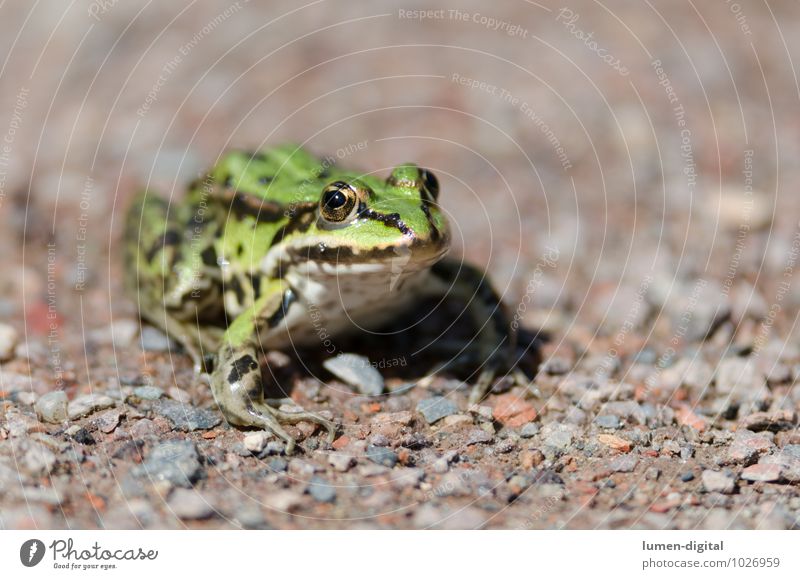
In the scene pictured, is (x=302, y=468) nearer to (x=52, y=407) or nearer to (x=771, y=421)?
(x=52, y=407)

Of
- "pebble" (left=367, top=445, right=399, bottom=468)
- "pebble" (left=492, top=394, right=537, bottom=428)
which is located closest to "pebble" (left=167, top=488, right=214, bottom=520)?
"pebble" (left=367, top=445, right=399, bottom=468)

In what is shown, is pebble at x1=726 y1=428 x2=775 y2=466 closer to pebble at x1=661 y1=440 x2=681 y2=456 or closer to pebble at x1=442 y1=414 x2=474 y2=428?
pebble at x1=661 y1=440 x2=681 y2=456

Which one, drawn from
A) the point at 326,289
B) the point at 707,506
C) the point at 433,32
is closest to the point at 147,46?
the point at 433,32

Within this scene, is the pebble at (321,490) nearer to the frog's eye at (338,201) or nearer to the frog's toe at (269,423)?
the frog's toe at (269,423)

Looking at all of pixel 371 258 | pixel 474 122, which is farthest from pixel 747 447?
pixel 474 122

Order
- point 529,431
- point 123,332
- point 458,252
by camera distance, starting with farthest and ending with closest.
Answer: point 458,252
point 123,332
point 529,431

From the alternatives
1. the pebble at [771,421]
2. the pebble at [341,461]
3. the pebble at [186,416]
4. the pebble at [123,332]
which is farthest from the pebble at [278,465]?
the pebble at [771,421]
